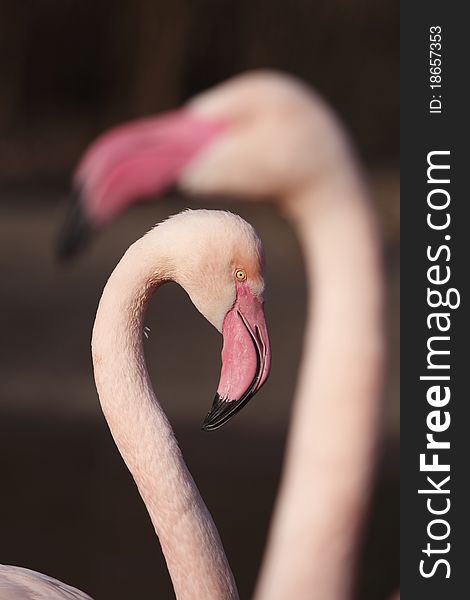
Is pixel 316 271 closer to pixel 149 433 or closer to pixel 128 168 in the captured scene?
pixel 128 168

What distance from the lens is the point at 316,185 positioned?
233 centimetres

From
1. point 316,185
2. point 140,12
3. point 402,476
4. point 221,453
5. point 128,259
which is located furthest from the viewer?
point 140,12

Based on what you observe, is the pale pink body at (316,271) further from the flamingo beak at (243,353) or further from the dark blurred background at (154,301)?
the flamingo beak at (243,353)

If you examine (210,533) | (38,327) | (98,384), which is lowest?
(210,533)

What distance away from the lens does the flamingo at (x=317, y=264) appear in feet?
7.56

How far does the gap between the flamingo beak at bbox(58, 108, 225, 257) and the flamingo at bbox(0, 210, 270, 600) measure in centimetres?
108

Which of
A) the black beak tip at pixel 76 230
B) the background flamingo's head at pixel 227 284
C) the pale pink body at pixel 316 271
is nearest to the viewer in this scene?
the background flamingo's head at pixel 227 284

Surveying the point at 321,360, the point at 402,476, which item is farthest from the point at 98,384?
the point at 402,476

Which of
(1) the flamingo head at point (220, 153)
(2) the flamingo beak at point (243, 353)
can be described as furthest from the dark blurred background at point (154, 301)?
(2) the flamingo beak at point (243, 353)

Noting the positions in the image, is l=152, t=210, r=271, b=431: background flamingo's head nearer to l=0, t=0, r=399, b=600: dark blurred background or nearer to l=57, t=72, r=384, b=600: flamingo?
l=57, t=72, r=384, b=600: flamingo

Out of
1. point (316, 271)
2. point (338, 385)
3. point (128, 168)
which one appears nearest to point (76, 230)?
point (128, 168)

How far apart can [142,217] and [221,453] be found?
2.39 metres

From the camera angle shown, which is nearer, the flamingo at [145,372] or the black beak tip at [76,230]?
the flamingo at [145,372]

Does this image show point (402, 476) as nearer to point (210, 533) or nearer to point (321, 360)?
point (321, 360)
